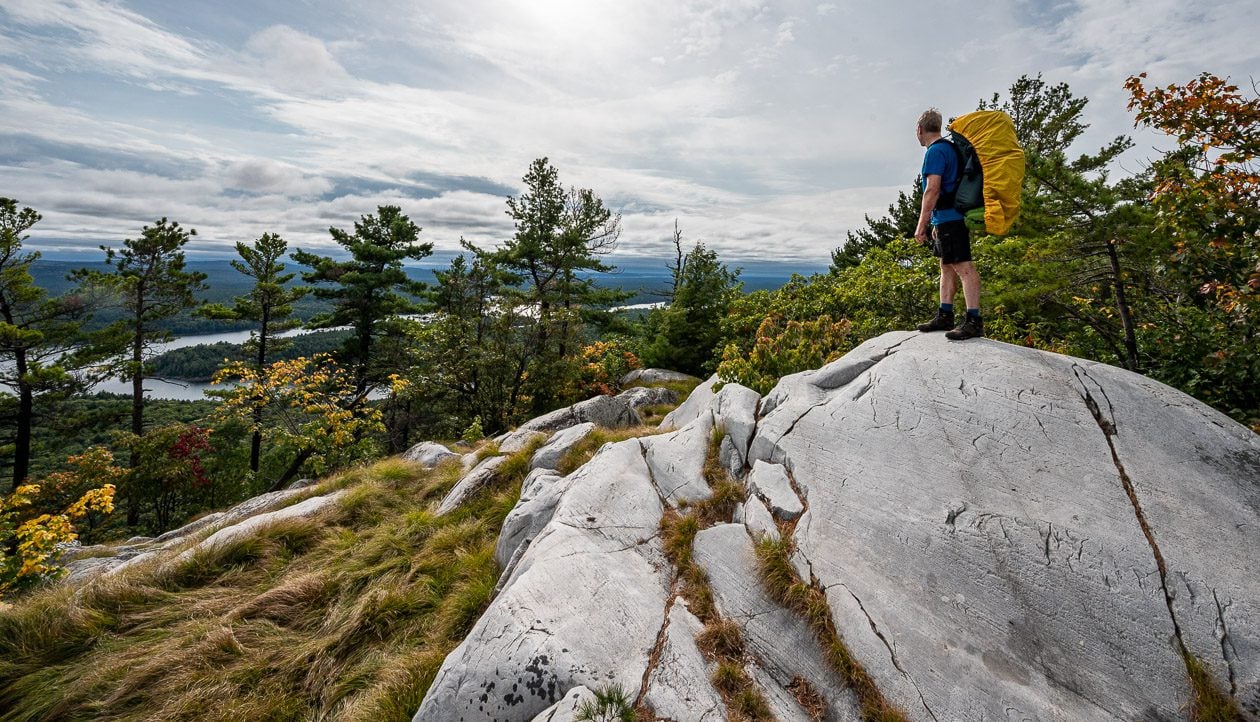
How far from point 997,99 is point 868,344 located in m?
30.3

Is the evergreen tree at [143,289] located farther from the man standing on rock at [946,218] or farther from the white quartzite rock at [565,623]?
the man standing on rock at [946,218]

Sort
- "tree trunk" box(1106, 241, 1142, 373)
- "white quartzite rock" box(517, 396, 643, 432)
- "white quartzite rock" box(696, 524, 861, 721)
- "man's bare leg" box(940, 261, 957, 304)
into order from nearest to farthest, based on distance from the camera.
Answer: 1. "white quartzite rock" box(696, 524, 861, 721)
2. "man's bare leg" box(940, 261, 957, 304)
3. "tree trunk" box(1106, 241, 1142, 373)
4. "white quartzite rock" box(517, 396, 643, 432)

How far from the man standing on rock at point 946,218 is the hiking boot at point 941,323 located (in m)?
0.44

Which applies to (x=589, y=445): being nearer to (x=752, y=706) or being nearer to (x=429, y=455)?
(x=429, y=455)

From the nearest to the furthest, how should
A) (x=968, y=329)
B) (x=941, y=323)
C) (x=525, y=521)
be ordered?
(x=968, y=329) → (x=525, y=521) → (x=941, y=323)

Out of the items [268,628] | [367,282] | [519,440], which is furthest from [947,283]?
[367,282]

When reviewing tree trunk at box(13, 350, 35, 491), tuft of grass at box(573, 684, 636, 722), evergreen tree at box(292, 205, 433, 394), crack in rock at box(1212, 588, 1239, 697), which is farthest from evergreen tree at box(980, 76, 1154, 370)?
tree trunk at box(13, 350, 35, 491)

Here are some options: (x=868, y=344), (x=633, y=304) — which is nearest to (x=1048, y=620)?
(x=868, y=344)

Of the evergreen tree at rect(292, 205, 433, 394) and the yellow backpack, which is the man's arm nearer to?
the yellow backpack

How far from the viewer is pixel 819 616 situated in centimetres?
406

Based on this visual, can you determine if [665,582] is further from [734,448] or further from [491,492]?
[491,492]

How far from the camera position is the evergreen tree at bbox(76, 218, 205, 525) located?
2450 centimetres

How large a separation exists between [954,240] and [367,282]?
→ 30260 millimetres

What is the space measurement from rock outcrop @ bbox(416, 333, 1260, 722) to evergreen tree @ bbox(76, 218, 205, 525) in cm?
3239
